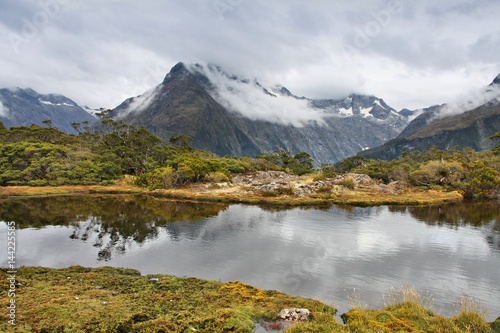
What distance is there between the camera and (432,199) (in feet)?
259

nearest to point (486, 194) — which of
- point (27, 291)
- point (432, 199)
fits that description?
point (432, 199)

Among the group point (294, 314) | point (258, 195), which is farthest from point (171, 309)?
point (258, 195)

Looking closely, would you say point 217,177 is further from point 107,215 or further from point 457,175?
point 457,175

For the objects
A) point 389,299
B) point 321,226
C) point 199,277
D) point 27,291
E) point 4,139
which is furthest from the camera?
point 4,139

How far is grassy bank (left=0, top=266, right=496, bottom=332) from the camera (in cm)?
1738

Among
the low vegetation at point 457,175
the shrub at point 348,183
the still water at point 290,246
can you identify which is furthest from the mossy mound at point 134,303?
the low vegetation at point 457,175

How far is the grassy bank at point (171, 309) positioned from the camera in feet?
57.0

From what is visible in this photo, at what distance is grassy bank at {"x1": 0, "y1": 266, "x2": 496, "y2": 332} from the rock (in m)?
0.48

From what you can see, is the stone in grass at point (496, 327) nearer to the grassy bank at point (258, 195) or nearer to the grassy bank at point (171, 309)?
the grassy bank at point (171, 309)

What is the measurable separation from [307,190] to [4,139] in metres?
102

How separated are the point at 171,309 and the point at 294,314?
297 inches

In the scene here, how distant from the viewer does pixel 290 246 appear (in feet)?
130

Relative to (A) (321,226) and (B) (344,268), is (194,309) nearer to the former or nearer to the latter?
(B) (344,268)

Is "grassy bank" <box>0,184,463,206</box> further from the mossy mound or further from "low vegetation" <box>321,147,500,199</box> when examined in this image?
the mossy mound
